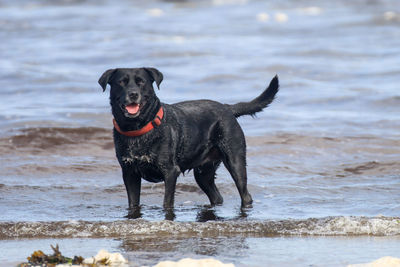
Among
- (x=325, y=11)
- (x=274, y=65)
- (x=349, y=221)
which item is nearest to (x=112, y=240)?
(x=349, y=221)

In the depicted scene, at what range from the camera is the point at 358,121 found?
13828 millimetres

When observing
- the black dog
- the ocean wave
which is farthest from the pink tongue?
the ocean wave

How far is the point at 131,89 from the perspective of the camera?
23.4 ft

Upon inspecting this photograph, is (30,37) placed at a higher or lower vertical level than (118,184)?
higher

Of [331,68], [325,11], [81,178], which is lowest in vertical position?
[81,178]

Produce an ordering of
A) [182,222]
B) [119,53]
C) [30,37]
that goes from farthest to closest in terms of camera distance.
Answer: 1. [30,37]
2. [119,53]
3. [182,222]

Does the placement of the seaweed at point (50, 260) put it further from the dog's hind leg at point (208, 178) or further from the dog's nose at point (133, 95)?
the dog's hind leg at point (208, 178)

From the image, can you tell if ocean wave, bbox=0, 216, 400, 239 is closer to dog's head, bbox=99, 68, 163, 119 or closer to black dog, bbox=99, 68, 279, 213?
black dog, bbox=99, 68, 279, 213

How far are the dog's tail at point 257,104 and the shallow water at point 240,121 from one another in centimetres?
104

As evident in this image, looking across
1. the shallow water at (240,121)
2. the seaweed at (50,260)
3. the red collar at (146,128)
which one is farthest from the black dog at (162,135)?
the seaweed at (50,260)

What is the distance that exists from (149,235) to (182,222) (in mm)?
482

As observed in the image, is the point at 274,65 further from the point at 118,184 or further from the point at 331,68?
the point at 118,184

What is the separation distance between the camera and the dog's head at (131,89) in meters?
7.13

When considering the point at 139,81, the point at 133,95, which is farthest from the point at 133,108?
the point at 139,81
